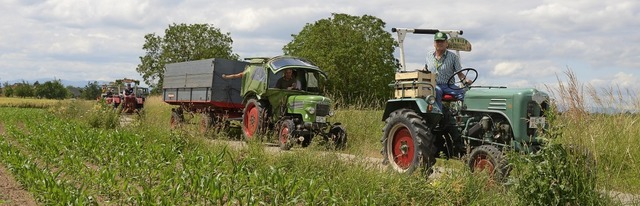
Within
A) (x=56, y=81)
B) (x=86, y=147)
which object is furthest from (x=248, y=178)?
(x=56, y=81)

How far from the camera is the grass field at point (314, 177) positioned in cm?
448

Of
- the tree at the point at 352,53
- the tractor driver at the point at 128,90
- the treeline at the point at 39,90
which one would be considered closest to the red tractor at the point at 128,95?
the tractor driver at the point at 128,90

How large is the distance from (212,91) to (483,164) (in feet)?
27.2

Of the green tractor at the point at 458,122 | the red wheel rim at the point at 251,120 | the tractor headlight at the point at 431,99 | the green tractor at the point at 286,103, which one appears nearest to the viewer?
the green tractor at the point at 458,122

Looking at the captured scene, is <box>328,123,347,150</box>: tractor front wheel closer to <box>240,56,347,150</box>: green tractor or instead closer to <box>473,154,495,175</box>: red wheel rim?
<box>240,56,347,150</box>: green tractor

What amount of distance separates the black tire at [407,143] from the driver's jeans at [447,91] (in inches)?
13.8

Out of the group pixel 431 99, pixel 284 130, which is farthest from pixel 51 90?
pixel 431 99

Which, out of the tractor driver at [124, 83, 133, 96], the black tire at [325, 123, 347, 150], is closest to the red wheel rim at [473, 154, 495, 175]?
the black tire at [325, 123, 347, 150]

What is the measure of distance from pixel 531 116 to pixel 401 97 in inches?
72.5

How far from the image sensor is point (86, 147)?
28.9 feet

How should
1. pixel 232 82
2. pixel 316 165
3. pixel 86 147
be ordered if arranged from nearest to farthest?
pixel 316 165, pixel 86 147, pixel 232 82

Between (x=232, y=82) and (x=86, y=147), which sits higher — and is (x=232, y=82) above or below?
above

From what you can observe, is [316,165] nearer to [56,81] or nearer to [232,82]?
[232,82]

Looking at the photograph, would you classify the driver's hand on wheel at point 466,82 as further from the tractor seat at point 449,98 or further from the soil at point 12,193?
the soil at point 12,193
